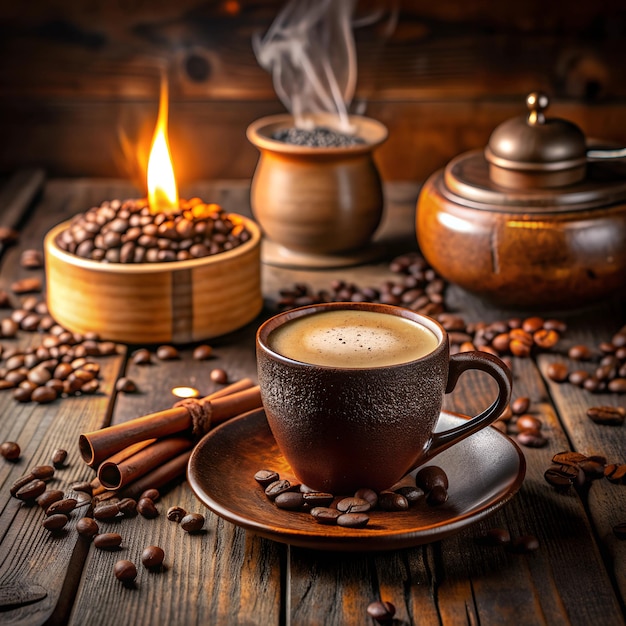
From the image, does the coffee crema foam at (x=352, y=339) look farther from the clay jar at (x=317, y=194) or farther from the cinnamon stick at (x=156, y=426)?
the clay jar at (x=317, y=194)

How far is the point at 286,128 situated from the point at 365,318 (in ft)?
3.56

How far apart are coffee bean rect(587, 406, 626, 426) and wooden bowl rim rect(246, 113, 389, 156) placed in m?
0.82

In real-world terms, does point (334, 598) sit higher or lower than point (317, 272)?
higher

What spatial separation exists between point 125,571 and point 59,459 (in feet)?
0.96

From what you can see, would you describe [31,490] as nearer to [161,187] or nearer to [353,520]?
[353,520]

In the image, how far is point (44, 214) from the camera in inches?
91.9

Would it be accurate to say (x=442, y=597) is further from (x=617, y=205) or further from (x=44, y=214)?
(x=44, y=214)

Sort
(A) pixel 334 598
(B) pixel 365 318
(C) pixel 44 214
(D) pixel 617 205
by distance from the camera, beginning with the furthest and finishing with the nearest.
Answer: (C) pixel 44 214 → (D) pixel 617 205 → (B) pixel 365 318 → (A) pixel 334 598

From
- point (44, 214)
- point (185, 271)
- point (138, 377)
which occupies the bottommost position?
point (44, 214)

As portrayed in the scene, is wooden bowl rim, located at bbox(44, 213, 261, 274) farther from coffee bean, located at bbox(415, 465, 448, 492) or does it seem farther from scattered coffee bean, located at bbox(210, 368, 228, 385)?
coffee bean, located at bbox(415, 465, 448, 492)

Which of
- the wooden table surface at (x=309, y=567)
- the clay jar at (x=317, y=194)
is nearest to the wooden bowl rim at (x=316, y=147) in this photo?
the clay jar at (x=317, y=194)

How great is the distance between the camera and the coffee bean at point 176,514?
43.2 inches

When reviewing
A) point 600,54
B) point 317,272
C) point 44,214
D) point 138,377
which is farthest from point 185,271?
point 600,54

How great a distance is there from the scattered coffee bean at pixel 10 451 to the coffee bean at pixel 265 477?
0.35m
